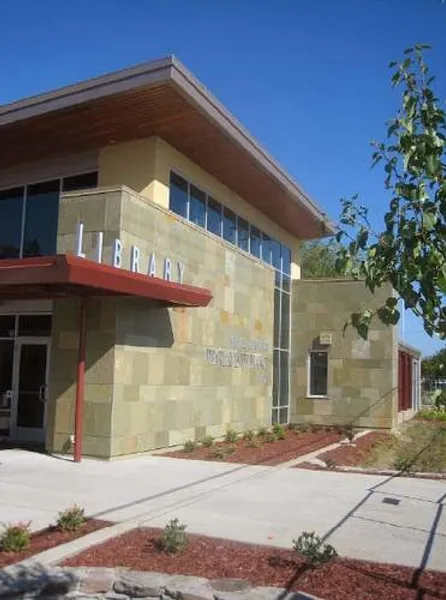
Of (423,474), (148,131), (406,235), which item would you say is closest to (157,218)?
(148,131)

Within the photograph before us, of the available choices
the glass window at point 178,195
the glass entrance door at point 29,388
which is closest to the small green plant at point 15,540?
the glass entrance door at point 29,388

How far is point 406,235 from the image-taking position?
3850 millimetres

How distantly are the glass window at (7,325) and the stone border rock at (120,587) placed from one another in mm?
10632

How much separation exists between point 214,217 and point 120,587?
1464 centimetres

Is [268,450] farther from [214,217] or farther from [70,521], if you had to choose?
[70,521]

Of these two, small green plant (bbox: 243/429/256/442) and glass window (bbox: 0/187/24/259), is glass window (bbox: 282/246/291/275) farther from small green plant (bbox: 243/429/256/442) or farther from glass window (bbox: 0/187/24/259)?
glass window (bbox: 0/187/24/259)

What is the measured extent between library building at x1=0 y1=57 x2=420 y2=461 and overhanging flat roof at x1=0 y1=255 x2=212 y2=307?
3 cm

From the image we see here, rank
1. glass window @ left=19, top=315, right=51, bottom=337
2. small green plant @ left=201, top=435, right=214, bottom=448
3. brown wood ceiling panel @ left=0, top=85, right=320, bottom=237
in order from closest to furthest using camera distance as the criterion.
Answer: brown wood ceiling panel @ left=0, top=85, right=320, bottom=237, glass window @ left=19, top=315, right=51, bottom=337, small green plant @ left=201, top=435, right=214, bottom=448

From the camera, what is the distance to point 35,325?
15.8m

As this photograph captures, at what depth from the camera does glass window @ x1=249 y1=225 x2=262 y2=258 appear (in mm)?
22391

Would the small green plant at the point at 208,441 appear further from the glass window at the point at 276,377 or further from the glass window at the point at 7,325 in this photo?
the glass window at the point at 276,377

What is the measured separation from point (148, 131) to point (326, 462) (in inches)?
320

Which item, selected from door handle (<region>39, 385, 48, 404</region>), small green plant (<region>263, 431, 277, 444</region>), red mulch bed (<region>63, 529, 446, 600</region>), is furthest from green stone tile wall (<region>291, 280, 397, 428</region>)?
red mulch bed (<region>63, 529, 446, 600</region>)

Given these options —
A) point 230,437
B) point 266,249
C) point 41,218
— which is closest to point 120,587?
point 230,437
